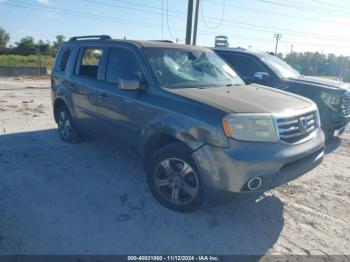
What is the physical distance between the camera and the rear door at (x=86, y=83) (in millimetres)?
4637

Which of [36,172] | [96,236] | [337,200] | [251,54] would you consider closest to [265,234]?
[337,200]

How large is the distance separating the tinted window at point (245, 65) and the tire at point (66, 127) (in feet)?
13.3

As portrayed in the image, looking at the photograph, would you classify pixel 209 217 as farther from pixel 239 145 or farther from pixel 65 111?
pixel 65 111

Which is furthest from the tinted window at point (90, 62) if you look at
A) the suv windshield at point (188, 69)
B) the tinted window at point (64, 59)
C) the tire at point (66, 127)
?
the suv windshield at point (188, 69)

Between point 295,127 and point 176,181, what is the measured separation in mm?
1418

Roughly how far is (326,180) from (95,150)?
378 cm

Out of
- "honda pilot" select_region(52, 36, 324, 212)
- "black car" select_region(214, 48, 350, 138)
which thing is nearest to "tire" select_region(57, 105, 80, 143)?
"honda pilot" select_region(52, 36, 324, 212)

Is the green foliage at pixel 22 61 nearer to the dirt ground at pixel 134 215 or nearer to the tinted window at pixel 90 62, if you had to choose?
the tinted window at pixel 90 62

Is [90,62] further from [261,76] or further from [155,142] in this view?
[261,76]

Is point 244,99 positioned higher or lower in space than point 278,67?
lower

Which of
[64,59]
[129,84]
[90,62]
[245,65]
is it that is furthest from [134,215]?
[245,65]

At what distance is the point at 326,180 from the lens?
456 centimetres

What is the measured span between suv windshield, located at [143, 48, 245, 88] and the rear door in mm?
1023

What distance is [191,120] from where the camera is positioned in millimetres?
3129
